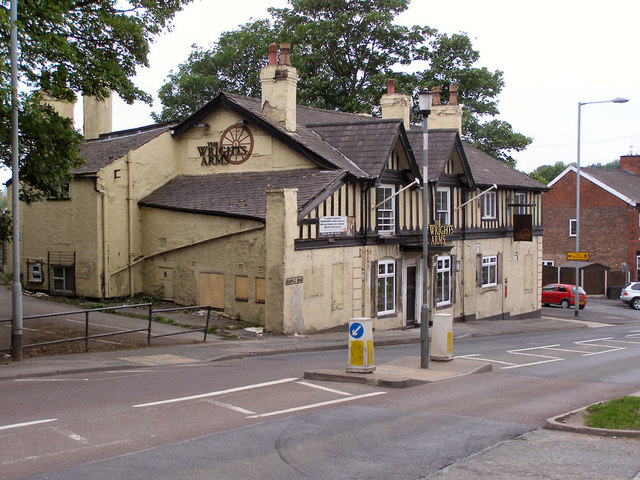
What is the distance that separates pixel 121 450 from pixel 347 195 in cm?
1635

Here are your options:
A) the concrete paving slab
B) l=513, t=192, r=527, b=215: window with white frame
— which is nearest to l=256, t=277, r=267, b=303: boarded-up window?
the concrete paving slab

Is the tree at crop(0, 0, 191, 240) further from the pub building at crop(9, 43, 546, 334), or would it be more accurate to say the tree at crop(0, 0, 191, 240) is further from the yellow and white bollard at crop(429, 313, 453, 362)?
the yellow and white bollard at crop(429, 313, 453, 362)

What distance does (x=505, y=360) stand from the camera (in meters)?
18.6

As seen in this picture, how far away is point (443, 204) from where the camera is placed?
1195 inches

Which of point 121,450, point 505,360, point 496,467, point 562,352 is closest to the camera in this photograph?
point 496,467

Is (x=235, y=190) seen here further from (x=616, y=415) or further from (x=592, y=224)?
(x=592, y=224)

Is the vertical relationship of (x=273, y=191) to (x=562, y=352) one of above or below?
above

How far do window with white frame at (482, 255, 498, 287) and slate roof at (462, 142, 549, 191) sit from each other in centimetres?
352

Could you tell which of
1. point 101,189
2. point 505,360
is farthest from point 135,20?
point 505,360

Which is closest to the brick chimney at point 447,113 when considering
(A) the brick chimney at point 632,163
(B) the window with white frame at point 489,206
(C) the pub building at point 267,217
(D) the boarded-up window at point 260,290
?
(B) the window with white frame at point 489,206

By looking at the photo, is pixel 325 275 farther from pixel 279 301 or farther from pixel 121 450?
pixel 121 450

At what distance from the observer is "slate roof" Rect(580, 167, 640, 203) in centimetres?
5591

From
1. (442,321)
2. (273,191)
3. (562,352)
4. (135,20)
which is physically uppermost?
(135,20)

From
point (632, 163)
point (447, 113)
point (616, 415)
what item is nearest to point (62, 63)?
point (616, 415)
